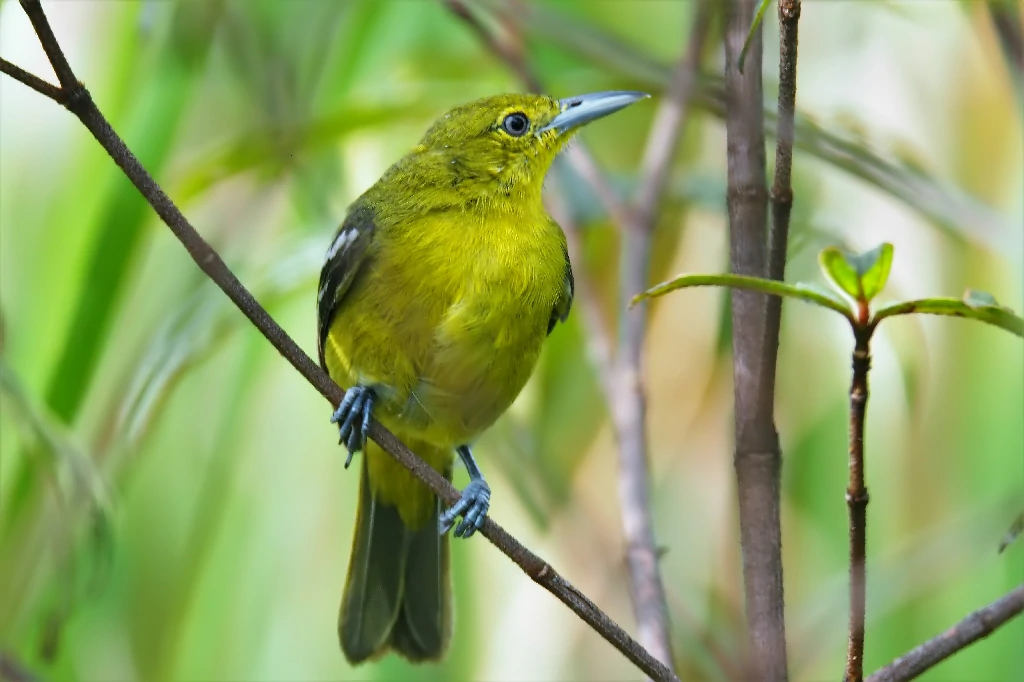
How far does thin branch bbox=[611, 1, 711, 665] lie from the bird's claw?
1.04ft

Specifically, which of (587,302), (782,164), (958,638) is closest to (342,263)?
(587,302)

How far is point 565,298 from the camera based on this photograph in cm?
292

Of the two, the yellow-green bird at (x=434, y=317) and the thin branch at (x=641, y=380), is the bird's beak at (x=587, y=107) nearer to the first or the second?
the yellow-green bird at (x=434, y=317)

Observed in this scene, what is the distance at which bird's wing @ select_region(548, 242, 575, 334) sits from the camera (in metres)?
2.90

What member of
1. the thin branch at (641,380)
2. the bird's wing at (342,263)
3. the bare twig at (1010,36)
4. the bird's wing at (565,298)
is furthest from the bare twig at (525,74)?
the bare twig at (1010,36)

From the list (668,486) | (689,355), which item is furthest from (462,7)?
(668,486)

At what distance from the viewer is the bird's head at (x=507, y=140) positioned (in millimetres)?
2891

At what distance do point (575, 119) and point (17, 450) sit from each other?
5.64ft

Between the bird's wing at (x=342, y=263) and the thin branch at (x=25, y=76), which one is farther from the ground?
the bird's wing at (x=342, y=263)

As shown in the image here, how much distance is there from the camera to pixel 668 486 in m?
3.46

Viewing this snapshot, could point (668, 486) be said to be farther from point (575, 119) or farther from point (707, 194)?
point (575, 119)

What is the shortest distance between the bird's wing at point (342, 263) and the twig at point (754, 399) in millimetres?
1356

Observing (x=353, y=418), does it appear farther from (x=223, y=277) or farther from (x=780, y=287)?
(x=780, y=287)

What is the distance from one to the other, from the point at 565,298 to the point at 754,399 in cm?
146
